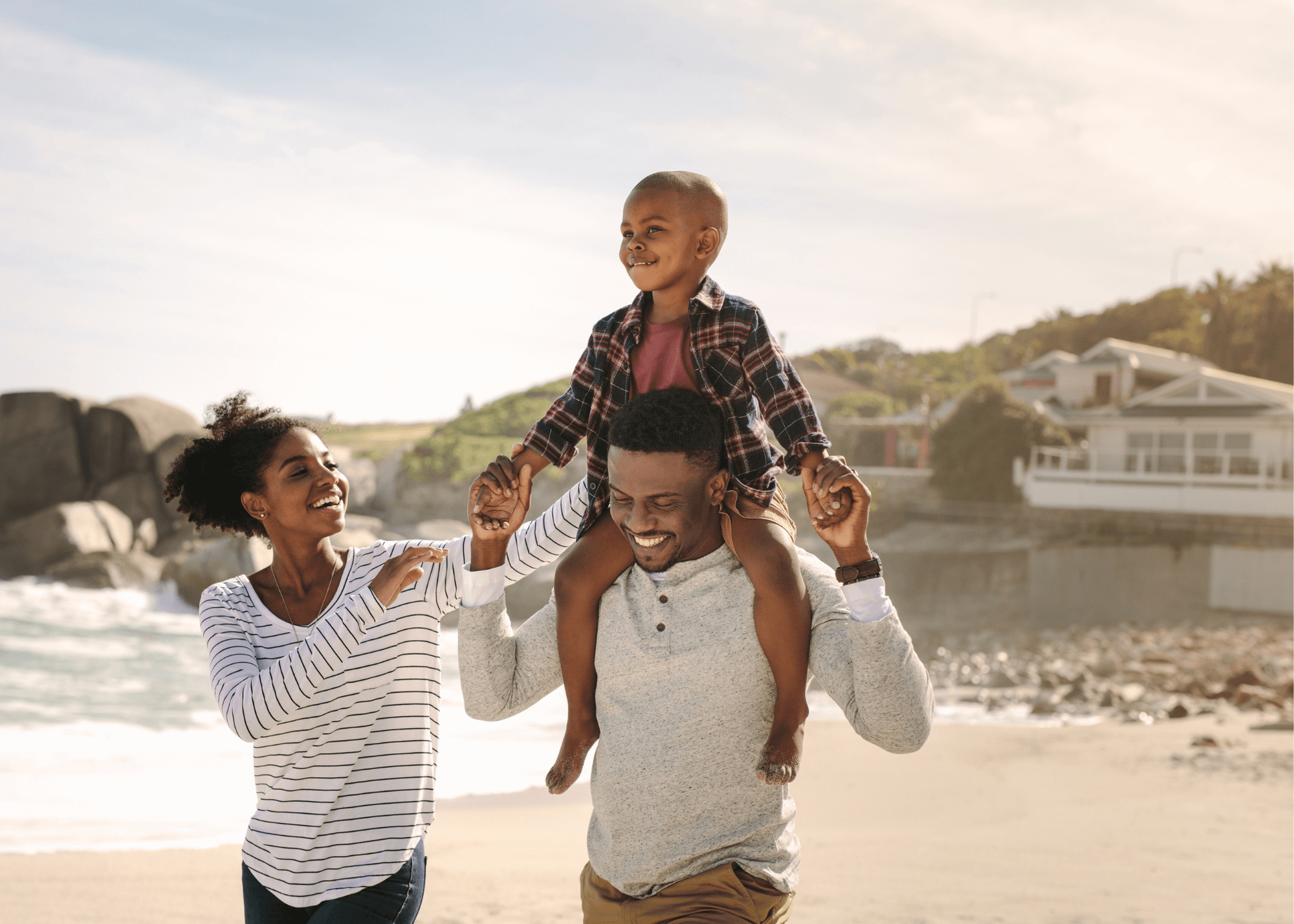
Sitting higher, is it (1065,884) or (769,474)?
(769,474)

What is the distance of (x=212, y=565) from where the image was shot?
79.6ft

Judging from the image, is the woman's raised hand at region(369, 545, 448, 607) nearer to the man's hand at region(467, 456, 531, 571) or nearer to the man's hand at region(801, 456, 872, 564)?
the man's hand at region(467, 456, 531, 571)

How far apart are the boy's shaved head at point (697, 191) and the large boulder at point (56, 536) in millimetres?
29305

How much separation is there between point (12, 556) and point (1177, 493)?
31.1 metres

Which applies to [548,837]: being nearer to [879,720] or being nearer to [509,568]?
[509,568]

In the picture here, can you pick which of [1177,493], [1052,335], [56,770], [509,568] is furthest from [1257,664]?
[1052,335]

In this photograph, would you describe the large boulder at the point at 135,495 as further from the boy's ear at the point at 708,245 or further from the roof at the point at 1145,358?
the boy's ear at the point at 708,245

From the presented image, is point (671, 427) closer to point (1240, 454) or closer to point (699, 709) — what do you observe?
point (699, 709)

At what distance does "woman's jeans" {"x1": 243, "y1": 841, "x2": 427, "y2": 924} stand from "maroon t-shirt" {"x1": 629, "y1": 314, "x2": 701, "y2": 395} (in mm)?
1200

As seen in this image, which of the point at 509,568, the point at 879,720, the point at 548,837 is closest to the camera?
the point at 879,720

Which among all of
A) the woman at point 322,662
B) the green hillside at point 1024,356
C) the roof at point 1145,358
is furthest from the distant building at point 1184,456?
the woman at point 322,662

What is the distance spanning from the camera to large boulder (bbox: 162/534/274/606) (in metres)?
23.3

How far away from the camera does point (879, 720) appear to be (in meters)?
1.89

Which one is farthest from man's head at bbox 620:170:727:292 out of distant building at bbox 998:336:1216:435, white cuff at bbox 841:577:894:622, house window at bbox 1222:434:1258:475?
distant building at bbox 998:336:1216:435
